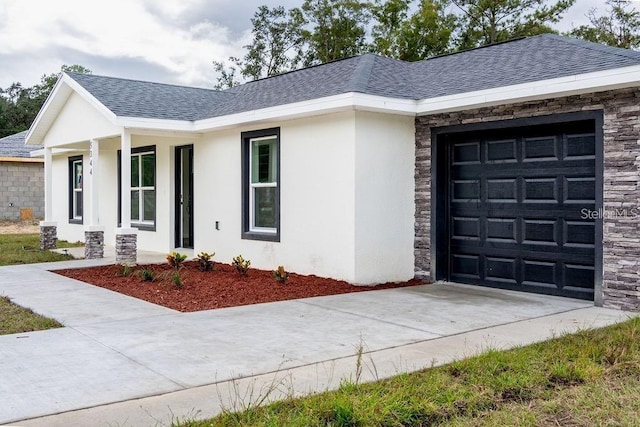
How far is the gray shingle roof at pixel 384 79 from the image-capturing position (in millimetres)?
8266

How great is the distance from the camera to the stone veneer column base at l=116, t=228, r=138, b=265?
11.5m

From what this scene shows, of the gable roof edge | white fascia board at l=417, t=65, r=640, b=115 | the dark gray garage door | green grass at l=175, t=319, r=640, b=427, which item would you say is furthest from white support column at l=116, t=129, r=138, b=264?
green grass at l=175, t=319, r=640, b=427

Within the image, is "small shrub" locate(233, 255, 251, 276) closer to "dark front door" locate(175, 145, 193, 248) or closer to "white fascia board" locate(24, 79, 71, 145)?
"dark front door" locate(175, 145, 193, 248)

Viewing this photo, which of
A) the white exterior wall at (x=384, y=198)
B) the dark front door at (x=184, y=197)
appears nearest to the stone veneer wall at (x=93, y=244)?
the dark front door at (x=184, y=197)

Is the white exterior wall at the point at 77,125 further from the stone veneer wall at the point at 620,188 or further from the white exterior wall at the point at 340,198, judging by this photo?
the stone veneer wall at the point at 620,188

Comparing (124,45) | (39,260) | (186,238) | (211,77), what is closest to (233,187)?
(186,238)

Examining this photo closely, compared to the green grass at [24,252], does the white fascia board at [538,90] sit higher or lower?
higher

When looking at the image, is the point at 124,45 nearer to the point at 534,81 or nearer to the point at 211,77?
the point at 211,77

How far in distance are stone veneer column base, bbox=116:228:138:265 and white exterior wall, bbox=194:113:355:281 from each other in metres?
1.45

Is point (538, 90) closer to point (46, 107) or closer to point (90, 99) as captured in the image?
point (90, 99)

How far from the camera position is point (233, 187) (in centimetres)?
1147

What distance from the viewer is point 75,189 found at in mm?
17453

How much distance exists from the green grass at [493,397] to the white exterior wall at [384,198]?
418 centimetres

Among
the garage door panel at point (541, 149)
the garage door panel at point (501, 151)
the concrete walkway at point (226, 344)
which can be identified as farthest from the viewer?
the garage door panel at point (501, 151)
